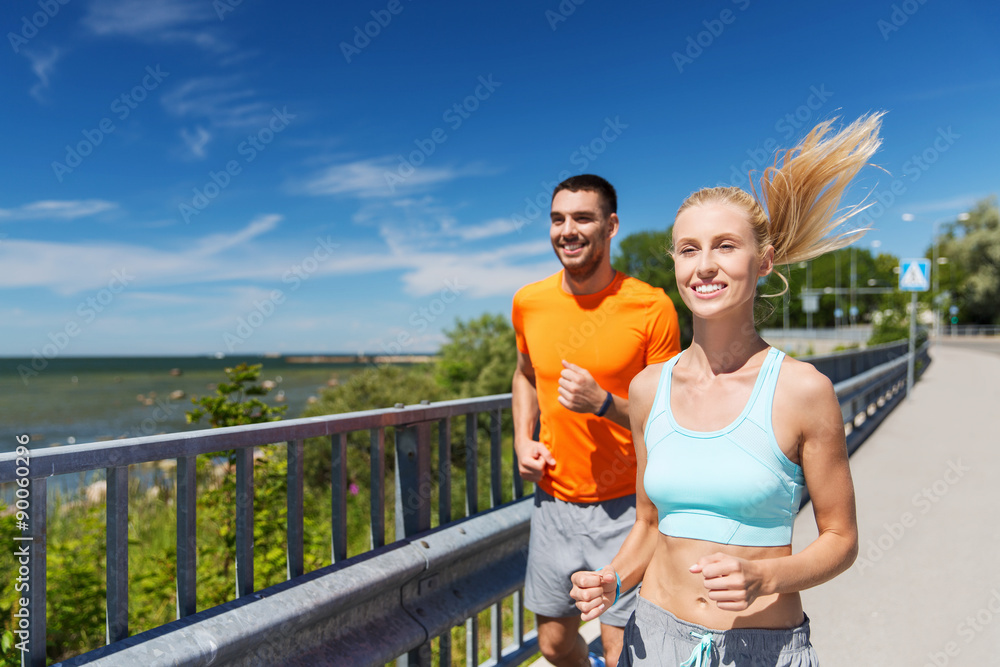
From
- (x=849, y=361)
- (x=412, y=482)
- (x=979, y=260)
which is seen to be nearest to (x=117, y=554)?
(x=412, y=482)

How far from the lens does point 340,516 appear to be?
260 cm

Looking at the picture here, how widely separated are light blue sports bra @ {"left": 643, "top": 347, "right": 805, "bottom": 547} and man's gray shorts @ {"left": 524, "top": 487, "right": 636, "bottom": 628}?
1191 mm

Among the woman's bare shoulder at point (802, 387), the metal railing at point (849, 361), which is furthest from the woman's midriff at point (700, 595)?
the metal railing at point (849, 361)

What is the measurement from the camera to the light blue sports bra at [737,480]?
1581 mm

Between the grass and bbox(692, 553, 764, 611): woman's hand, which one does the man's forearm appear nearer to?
the grass

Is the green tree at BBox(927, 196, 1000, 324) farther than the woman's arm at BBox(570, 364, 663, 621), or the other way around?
the green tree at BBox(927, 196, 1000, 324)

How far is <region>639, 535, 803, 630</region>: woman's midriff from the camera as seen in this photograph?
165 centimetres

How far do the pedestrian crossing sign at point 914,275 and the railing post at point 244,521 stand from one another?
17.6 metres

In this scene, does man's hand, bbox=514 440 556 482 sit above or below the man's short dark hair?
below

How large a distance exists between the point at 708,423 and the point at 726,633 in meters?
0.52

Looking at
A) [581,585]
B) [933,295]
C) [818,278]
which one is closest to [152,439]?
[581,585]

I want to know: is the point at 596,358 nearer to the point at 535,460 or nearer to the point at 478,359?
the point at 535,460

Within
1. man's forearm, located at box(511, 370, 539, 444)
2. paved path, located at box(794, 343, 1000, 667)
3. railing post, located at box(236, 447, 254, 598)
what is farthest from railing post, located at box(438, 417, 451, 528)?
paved path, located at box(794, 343, 1000, 667)

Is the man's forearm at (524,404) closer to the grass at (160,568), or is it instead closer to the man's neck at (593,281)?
the man's neck at (593,281)
